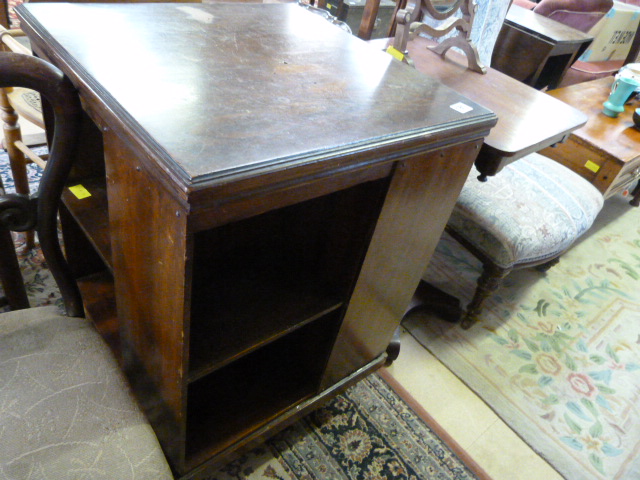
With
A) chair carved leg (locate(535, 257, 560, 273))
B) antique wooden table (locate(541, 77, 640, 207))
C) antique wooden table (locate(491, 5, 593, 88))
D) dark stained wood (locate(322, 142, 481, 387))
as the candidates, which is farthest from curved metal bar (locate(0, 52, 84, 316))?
antique wooden table (locate(491, 5, 593, 88))

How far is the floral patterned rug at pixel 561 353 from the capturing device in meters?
1.33

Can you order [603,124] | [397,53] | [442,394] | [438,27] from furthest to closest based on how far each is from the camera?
[603,124], [442,394], [438,27], [397,53]

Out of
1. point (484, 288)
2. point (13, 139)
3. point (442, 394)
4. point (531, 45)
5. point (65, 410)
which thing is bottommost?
point (442, 394)

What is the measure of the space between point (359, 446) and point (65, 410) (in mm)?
746

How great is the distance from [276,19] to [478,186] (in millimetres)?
852

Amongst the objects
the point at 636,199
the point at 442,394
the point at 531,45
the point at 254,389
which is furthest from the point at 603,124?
the point at 254,389

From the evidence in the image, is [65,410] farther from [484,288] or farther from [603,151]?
[603,151]

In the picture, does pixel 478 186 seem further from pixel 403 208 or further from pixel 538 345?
pixel 403 208

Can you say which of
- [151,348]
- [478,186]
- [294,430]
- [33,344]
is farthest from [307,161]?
[478,186]

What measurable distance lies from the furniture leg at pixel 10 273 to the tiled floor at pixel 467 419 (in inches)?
38.1

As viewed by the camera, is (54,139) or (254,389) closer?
(54,139)

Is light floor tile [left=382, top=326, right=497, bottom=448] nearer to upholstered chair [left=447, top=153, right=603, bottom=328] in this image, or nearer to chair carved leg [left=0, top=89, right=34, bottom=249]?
upholstered chair [left=447, top=153, right=603, bottom=328]

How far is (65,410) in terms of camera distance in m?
0.64

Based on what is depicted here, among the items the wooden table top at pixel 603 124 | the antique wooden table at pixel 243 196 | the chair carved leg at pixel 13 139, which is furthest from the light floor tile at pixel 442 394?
the chair carved leg at pixel 13 139
